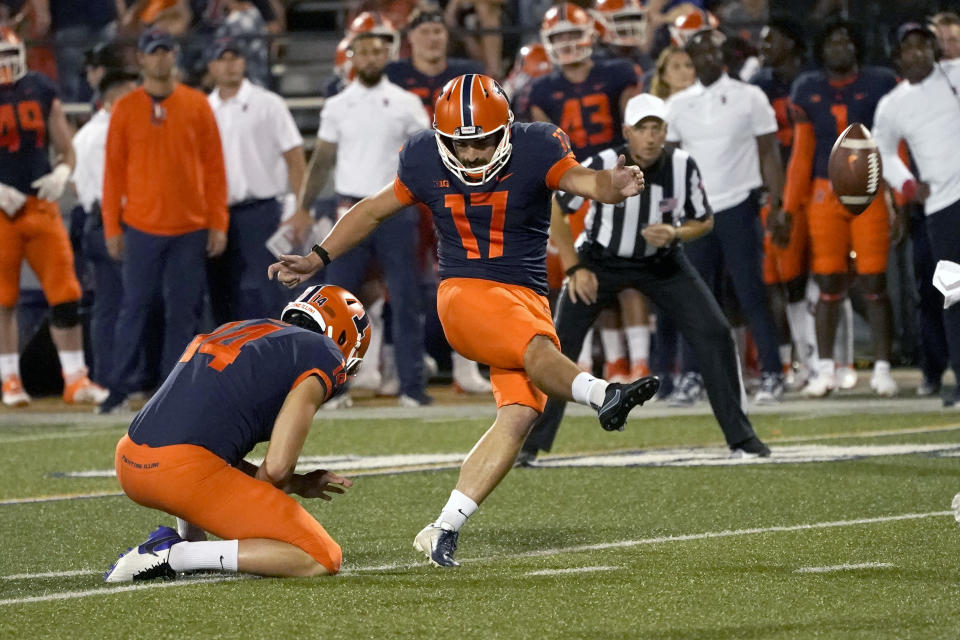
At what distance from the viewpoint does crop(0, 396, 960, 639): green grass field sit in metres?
4.30

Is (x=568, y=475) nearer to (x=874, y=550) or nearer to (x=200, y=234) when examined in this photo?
(x=874, y=550)

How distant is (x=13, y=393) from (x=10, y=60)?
2.03 m

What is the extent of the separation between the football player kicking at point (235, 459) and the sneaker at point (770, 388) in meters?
5.43

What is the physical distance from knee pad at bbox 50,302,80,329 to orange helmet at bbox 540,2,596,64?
3287mm

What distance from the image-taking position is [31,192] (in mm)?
10867

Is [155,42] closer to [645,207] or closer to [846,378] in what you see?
[645,207]

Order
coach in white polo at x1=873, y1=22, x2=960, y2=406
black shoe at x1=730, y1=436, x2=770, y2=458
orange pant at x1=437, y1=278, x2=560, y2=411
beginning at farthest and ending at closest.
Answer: coach in white polo at x1=873, y1=22, x2=960, y2=406
black shoe at x1=730, y1=436, x2=770, y2=458
orange pant at x1=437, y1=278, x2=560, y2=411

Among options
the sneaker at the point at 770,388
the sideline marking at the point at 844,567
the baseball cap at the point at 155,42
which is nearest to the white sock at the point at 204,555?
the sideline marking at the point at 844,567

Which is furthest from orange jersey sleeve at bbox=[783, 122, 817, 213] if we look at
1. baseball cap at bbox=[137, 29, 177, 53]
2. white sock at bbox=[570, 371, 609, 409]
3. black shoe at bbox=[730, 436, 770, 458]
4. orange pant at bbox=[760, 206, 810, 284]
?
white sock at bbox=[570, 371, 609, 409]

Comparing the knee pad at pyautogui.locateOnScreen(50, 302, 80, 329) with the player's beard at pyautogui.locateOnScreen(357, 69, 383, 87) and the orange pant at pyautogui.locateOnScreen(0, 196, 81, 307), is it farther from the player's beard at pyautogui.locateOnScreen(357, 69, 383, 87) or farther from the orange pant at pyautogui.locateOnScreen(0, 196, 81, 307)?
the player's beard at pyautogui.locateOnScreen(357, 69, 383, 87)

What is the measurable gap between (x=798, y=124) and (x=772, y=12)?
1.87 m

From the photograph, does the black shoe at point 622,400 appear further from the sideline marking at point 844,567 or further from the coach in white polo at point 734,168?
the coach in white polo at point 734,168

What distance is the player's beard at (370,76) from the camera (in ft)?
34.2

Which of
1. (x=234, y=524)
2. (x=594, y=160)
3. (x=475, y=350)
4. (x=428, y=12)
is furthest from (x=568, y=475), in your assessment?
(x=428, y=12)
